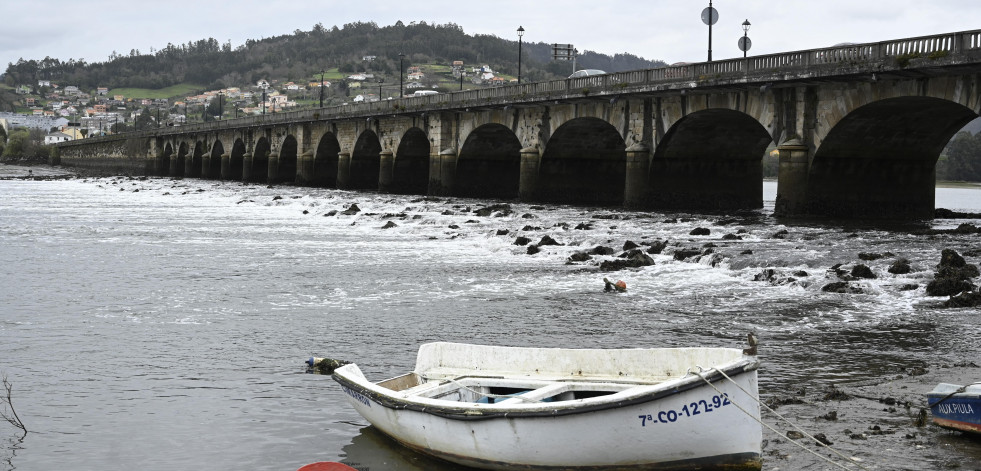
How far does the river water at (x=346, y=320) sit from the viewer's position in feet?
29.9

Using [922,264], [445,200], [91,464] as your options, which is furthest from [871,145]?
[91,464]

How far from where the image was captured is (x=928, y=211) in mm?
35281

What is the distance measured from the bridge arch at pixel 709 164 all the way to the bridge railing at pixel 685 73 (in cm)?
260

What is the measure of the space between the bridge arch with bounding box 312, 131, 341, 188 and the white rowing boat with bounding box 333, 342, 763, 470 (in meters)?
65.8

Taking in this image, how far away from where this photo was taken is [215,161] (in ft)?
335

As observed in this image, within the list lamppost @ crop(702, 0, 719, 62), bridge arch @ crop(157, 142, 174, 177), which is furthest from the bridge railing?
bridge arch @ crop(157, 142, 174, 177)

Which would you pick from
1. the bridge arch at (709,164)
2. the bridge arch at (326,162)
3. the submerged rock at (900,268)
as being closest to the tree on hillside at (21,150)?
the bridge arch at (326,162)

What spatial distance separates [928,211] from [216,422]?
104ft

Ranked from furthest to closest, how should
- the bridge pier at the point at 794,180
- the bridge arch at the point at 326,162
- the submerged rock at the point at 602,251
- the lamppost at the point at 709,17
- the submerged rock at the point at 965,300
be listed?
the bridge arch at the point at 326,162 < the lamppost at the point at 709,17 < the bridge pier at the point at 794,180 < the submerged rock at the point at 602,251 < the submerged rock at the point at 965,300

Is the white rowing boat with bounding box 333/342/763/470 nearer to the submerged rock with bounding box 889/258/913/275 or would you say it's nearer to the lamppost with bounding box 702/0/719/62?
the submerged rock with bounding box 889/258/913/275

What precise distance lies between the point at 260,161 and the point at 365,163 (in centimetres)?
2250

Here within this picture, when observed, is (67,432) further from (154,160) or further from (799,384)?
(154,160)

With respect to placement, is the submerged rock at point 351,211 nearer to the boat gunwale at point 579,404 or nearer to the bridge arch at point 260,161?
the boat gunwale at point 579,404

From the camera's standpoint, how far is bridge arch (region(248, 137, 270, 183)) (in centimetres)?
8712
